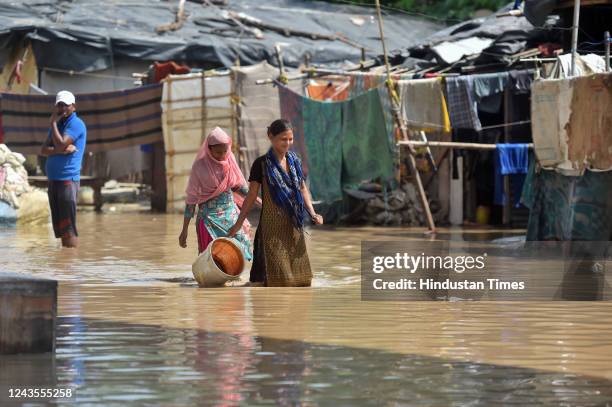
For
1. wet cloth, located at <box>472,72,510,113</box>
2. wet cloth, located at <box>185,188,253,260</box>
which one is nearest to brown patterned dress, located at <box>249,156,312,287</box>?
wet cloth, located at <box>185,188,253,260</box>

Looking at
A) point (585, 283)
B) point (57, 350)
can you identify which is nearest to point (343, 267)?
point (585, 283)

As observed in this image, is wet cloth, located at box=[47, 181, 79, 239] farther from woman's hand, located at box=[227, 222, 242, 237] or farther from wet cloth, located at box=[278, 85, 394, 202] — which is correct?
wet cloth, located at box=[278, 85, 394, 202]

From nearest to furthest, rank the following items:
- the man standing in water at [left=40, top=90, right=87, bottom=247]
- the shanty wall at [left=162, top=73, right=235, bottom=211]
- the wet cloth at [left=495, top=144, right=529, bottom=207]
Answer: the man standing in water at [left=40, top=90, right=87, bottom=247]
the wet cloth at [left=495, top=144, right=529, bottom=207]
the shanty wall at [left=162, top=73, right=235, bottom=211]

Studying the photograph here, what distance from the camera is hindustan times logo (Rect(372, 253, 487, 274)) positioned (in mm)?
10227

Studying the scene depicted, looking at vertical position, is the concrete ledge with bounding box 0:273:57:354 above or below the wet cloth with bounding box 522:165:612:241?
below

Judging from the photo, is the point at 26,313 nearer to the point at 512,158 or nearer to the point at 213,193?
the point at 213,193

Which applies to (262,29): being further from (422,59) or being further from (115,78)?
(422,59)

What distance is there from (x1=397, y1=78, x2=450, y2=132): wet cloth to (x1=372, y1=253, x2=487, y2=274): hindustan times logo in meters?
6.45

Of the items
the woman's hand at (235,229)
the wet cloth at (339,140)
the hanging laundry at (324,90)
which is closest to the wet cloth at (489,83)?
the wet cloth at (339,140)

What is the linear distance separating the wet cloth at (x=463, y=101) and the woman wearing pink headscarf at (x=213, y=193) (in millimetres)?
7440

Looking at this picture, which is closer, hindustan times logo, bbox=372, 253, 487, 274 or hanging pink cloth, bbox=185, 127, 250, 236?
hindustan times logo, bbox=372, 253, 487, 274

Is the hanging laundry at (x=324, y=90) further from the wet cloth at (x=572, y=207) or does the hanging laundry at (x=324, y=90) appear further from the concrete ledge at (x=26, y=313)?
the concrete ledge at (x=26, y=313)

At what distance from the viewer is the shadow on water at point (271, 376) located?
562cm

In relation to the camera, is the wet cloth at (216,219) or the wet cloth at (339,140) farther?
the wet cloth at (339,140)
